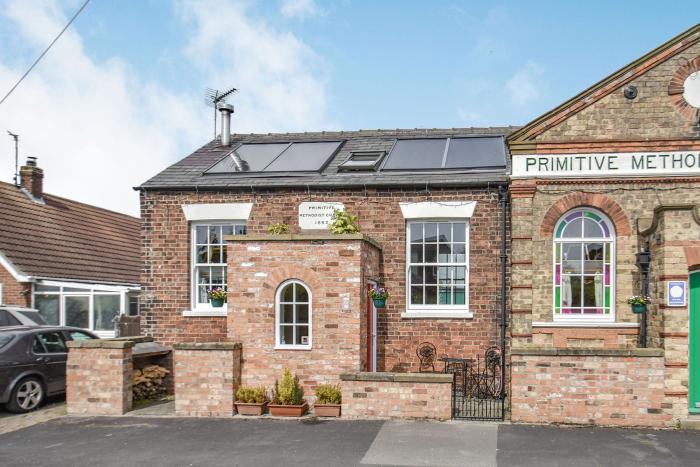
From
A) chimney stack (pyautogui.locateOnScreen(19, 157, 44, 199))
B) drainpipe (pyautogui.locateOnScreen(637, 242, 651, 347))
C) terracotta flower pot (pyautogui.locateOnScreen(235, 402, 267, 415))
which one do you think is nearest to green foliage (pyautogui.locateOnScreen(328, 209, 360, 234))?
terracotta flower pot (pyautogui.locateOnScreen(235, 402, 267, 415))

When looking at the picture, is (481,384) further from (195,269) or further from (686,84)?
(686,84)

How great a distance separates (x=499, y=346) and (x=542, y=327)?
1.13 meters

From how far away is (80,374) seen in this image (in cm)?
1174

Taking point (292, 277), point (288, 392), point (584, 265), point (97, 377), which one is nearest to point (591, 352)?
point (584, 265)

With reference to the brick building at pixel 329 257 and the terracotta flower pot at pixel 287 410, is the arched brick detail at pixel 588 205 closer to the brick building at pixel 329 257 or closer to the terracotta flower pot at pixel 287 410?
the brick building at pixel 329 257

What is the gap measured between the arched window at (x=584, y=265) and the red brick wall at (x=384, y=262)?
4.38 ft

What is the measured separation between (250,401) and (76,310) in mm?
9850

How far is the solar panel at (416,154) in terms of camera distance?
14584mm

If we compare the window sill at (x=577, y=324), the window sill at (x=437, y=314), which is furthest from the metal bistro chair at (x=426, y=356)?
the window sill at (x=577, y=324)

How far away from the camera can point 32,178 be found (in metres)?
22.5

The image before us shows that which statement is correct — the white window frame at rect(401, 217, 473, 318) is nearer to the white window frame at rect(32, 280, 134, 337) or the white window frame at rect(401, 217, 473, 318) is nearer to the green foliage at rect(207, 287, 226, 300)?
the green foliage at rect(207, 287, 226, 300)

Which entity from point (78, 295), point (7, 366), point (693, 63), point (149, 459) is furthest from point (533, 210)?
point (78, 295)

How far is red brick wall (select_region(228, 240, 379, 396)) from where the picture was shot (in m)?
11.5

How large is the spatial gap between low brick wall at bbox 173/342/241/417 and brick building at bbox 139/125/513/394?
0.46 m
